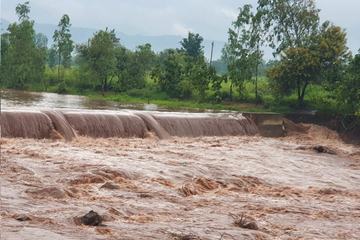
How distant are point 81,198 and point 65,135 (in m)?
5.41

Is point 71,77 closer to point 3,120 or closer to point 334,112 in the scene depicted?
point 334,112

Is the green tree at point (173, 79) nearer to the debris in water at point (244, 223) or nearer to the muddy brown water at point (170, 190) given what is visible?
the muddy brown water at point (170, 190)

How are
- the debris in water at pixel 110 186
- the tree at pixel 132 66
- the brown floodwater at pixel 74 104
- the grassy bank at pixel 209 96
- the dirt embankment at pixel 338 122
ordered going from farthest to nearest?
the tree at pixel 132 66 < the grassy bank at pixel 209 96 < the brown floodwater at pixel 74 104 < the dirt embankment at pixel 338 122 < the debris in water at pixel 110 186

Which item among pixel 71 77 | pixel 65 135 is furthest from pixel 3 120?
pixel 71 77

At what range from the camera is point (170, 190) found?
8148mm

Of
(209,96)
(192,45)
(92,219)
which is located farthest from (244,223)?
(192,45)

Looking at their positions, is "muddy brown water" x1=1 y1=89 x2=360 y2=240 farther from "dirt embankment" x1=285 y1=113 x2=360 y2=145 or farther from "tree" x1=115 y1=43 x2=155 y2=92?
"tree" x1=115 y1=43 x2=155 y2=92

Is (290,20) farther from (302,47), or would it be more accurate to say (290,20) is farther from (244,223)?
(244,223)

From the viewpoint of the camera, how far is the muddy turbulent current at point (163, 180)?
5996 millimetres

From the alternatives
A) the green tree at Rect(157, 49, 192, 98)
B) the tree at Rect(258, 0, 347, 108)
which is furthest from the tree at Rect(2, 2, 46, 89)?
the tree at Rect(258, 0, 347, 108)

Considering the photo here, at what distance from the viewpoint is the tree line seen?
21828 millimetres

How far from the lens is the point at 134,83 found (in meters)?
31.8

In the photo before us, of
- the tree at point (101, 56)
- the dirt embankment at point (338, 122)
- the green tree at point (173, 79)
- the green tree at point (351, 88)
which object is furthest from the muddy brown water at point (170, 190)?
the tree at point (101, 56)

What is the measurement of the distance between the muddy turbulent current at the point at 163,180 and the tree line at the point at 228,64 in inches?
263
